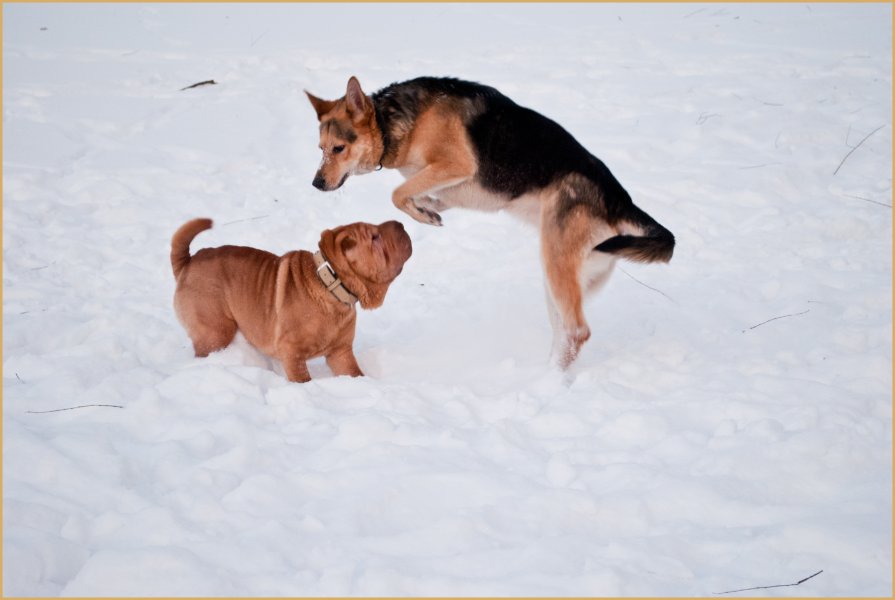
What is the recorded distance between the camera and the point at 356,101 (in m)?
4.94

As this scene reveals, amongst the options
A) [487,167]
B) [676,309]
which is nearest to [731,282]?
[676,309]

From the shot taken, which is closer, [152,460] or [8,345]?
[152,460]

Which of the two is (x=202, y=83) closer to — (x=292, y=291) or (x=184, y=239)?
(x=184, y=239)

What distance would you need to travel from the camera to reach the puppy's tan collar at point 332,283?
4168 mm

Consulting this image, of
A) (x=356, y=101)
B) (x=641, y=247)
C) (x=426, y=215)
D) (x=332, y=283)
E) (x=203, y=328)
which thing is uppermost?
(x=356, y=101)

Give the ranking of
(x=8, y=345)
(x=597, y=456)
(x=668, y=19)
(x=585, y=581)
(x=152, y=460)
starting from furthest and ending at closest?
(x=668, y=19) < (x=8, y=345) < (x=597, y=456) < (x=152, y=460) < (x=585, y=581)

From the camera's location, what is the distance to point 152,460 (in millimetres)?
2979

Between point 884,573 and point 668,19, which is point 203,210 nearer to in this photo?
point 884,573

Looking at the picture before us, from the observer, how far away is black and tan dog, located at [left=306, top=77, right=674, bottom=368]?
4.63 meters

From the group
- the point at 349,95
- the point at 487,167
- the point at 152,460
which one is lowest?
the point at 152,460

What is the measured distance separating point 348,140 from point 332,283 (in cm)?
133

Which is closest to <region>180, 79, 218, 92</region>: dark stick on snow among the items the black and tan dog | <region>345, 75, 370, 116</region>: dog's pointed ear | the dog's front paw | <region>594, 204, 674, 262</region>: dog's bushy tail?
the black and tan dog

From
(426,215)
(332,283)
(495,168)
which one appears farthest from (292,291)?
(495,168)

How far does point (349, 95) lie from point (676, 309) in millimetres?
2914
